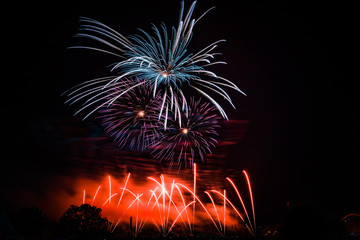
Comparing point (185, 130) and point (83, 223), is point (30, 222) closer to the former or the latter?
point (83, 223)

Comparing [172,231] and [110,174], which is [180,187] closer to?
[110,174]

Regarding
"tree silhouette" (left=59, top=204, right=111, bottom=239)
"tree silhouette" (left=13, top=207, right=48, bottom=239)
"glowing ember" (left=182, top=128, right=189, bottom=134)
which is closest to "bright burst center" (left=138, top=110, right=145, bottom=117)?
"glowing ember" (left=182, top=128, right=189, bottom=134)

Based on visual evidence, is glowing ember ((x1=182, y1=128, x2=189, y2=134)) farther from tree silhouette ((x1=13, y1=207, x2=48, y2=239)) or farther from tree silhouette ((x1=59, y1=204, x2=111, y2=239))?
tree silhouette ((x1=13, y1=207, x2=48, y2=239))

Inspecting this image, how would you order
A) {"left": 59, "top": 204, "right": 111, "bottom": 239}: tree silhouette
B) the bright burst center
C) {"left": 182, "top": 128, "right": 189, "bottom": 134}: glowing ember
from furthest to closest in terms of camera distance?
1. {"left": 59, "top": 204, "right": 111, "bottom": 239}: tree silhouette
2. {"left": 182, "top": 128, "right": 189, "bottom": 134}: glowing ember
3. the bright burst center

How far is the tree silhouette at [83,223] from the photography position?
2573 cm

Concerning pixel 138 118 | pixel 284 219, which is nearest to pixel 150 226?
pixel 138 118

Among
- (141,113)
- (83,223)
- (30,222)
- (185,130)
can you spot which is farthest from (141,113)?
(30,222)

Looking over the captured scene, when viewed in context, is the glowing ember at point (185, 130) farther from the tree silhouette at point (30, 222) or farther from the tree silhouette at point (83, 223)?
the tree silhouette at point (30, 222)

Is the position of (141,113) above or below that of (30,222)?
above

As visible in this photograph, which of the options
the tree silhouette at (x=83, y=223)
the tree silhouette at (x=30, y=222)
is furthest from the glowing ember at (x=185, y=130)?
the tree silhouette at (x=30, y=222)

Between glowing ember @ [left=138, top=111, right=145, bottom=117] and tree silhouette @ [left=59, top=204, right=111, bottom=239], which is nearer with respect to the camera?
glowing ember @ [left=138, top=111, right=145, bottom=117]

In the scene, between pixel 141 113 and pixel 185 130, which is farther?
pixel 185 130

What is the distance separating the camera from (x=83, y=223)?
86.1ft

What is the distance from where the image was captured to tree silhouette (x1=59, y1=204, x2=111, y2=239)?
2573cm
